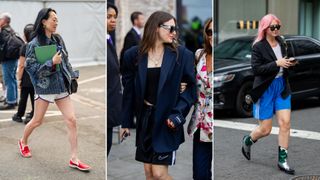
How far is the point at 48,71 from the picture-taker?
3705 millimetres

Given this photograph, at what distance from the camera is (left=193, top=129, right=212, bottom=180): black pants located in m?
3.89

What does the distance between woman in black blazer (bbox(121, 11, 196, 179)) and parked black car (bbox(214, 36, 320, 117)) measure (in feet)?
6.39

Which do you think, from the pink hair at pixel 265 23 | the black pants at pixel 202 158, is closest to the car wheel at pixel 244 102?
the pink hair at pixel 265 23

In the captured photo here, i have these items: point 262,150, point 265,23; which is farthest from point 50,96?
point 262,150

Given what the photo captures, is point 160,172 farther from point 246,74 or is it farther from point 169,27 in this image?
point 246,74

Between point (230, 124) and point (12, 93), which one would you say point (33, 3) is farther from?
point (230, 124)

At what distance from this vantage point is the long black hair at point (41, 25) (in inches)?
145

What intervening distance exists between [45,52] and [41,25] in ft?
0.65

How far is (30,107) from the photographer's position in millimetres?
3930

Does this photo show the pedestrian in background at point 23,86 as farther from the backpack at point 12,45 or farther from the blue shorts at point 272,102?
the blue shorts at point 272,102

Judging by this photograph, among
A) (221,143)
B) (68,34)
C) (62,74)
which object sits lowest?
(221,143)

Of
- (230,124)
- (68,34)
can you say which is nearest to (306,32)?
(230,124)

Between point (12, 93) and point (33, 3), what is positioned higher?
point (33, 3)

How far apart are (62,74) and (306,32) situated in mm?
4948
